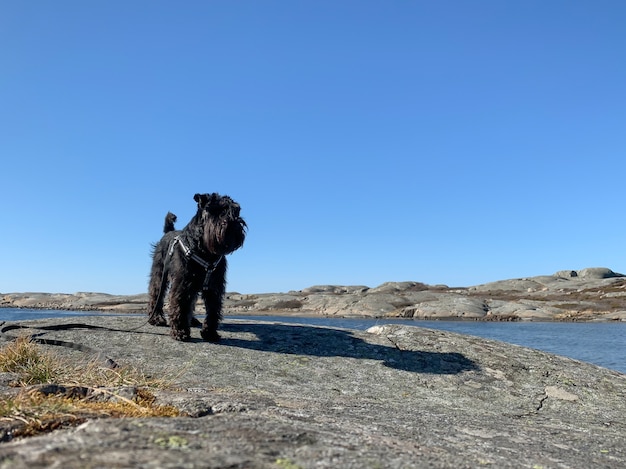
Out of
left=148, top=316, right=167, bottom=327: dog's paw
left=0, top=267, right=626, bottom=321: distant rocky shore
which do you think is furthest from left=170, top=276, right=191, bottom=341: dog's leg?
left=0, top=267, right=626, bottom=321: distant rocky shore

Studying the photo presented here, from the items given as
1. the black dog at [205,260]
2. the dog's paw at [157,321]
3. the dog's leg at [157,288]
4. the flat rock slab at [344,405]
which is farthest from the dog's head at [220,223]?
the dog's paw at [157,321]

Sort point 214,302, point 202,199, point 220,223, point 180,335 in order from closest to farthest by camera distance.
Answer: point 180,335 < point 220,223 < point 202,199 < point 214,302

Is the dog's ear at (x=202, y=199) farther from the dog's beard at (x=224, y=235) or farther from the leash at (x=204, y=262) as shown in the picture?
the leash at (x=204, y=262)

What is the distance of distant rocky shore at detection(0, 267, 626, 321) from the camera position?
213ft

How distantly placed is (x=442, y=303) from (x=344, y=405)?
68.7 meters

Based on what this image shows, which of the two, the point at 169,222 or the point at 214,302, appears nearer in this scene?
the point at 214,302

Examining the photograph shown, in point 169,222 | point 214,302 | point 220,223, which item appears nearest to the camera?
point 220,223

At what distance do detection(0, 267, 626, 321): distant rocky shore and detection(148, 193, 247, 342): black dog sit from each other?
5575 centimetres

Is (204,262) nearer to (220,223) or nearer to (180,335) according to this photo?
(220,223)

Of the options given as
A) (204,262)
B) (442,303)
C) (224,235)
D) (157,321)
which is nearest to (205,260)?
(204,262)

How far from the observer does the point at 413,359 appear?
859cm

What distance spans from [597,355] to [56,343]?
1164 inches

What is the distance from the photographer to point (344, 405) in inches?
194

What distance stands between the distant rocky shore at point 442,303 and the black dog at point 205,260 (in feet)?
183
